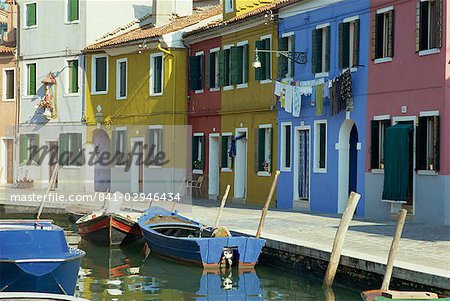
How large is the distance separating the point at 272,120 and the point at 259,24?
312 centimetres

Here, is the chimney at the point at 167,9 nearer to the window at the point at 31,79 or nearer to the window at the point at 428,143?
the window at the point at 31,79

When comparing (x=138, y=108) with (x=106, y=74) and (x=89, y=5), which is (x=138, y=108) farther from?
(x=89, y=5)

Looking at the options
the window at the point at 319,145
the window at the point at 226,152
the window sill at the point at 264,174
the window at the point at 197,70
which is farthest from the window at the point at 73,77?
the window at the point at 319,145

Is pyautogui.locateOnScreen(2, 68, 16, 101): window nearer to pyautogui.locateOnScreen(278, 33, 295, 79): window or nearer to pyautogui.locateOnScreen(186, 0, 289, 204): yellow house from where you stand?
pyautogui.locateOnScreen(186, 0, 289, 204): yellow house

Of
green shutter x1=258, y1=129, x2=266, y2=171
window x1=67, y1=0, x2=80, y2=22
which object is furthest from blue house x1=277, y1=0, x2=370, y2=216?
window x1=67, y1=0, x2=80, y2=22

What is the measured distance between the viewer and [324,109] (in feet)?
92.7

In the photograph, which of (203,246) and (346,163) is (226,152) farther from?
(203,246)

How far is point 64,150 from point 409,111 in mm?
21978

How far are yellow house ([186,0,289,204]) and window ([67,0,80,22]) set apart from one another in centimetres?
860

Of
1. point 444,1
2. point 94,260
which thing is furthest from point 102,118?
point 444,1

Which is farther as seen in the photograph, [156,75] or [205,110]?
[156,75]

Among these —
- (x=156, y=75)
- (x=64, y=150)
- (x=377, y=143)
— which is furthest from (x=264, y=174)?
(x=64, y=150)

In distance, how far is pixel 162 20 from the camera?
41.1 meters

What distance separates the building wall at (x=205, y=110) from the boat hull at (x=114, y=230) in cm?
995
